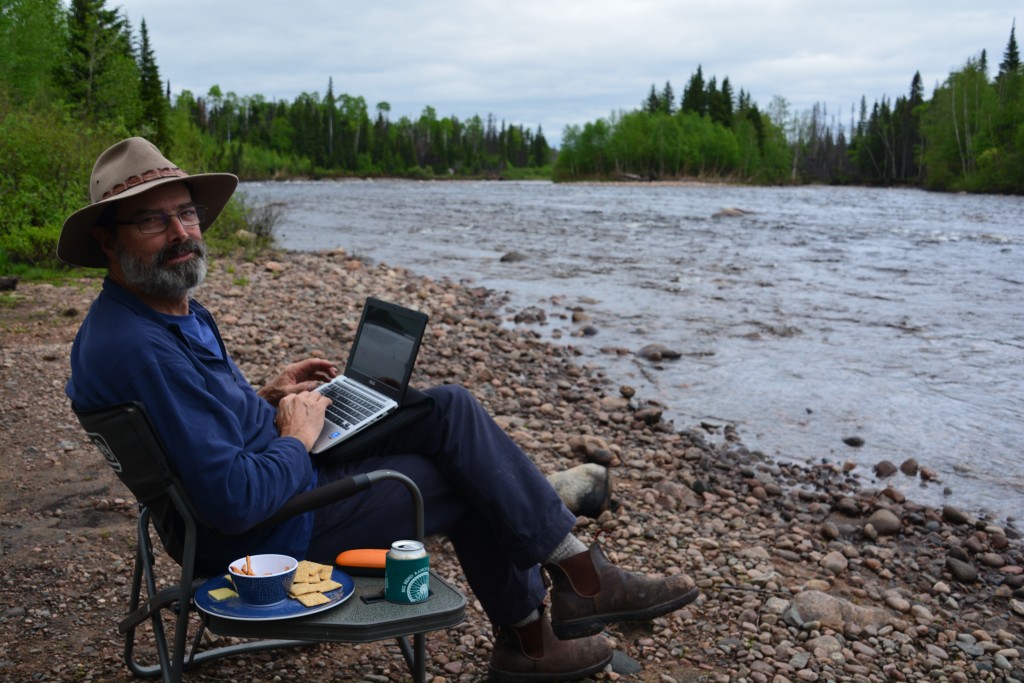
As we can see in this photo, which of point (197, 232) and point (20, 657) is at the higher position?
point (197, 232)

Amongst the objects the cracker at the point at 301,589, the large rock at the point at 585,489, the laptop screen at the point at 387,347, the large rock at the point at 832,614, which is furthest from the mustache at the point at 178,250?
the large rock at the point at 832,614

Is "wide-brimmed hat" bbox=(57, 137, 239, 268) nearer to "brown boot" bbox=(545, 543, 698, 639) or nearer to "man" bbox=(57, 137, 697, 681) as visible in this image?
"man" bbox=(57, 137, 697, 681)

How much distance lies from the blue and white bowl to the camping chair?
0.07m

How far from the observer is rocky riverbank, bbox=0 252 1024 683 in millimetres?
3586

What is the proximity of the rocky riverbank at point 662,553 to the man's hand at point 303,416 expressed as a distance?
0.62 m

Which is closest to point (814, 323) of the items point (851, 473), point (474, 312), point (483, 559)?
point (474, 312)

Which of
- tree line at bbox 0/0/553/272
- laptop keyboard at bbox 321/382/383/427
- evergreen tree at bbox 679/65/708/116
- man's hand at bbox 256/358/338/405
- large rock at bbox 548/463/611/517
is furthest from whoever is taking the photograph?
evergreen tree at bbox 679/65/708/116

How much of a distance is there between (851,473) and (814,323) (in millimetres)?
6480

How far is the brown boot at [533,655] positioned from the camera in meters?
3.21

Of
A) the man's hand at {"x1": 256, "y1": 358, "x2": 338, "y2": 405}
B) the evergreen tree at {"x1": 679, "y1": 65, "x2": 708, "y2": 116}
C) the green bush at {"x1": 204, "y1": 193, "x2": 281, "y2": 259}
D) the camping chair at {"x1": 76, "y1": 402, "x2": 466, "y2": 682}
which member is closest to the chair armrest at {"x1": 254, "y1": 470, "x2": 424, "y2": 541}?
the camping chair at {"x1": 76, "y1": 402, "x2": 466, "y2": 682}

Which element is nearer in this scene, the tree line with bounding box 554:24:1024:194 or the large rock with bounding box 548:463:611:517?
the large rock with bounding box 548:463:611:517

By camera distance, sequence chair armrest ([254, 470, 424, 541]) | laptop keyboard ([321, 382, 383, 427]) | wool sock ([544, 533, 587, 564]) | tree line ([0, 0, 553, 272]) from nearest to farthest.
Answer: chair armrest ([254, 470, 424, 541]) → wool sock ([544, 533, 587, 564]) → laptop keyboard ([321, 382, 383, 427]) → tree line ([0, 0, 553, 272])

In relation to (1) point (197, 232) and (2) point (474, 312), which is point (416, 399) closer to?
(1) point (197, 232)

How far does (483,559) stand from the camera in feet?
10.1
